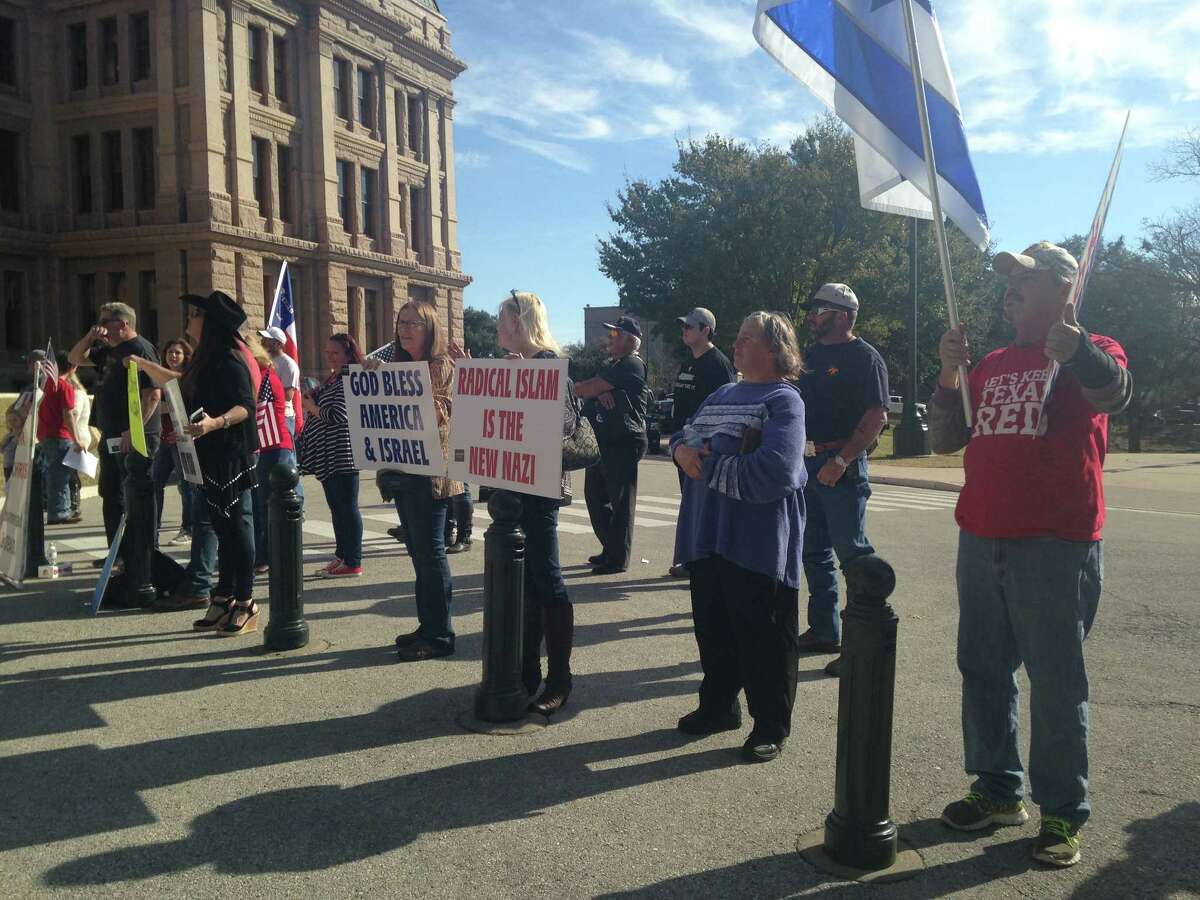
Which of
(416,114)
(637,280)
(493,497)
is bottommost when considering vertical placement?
(493,497)

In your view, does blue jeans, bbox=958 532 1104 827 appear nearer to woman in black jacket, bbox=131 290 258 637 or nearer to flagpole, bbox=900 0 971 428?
flagpole, bbox=900 0 971 428

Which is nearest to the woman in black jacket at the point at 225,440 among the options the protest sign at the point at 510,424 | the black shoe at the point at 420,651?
the black shoe at the point at 420,651

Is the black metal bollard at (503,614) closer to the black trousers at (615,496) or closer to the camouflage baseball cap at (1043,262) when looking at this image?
the camouflage baseball cap at (1043,262)

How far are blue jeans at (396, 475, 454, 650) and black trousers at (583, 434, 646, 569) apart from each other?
109 inches

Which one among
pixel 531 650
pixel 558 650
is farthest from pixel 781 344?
pixel 531 650

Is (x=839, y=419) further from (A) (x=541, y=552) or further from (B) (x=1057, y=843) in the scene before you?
(B) (x=1057, y=843)

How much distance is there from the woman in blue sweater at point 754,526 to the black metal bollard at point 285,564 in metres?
2.43

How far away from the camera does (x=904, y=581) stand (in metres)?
7.61

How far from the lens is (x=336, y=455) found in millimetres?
7547

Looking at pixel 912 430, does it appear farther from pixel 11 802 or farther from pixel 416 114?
pixel 416 114

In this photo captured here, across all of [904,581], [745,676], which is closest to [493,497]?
[745,676]

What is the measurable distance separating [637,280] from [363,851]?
36066 mm

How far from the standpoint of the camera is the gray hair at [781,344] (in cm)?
397

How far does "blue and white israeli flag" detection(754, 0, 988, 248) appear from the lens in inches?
164
